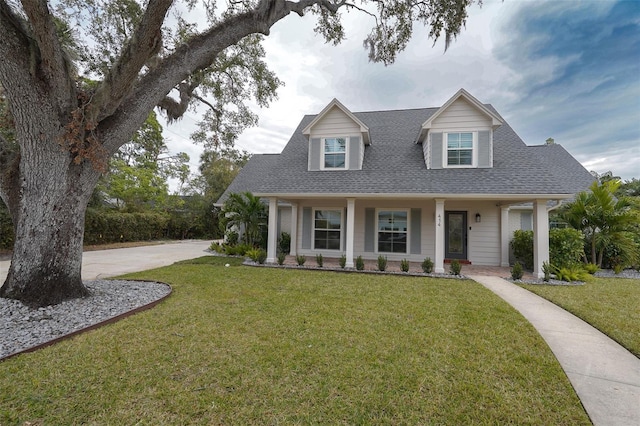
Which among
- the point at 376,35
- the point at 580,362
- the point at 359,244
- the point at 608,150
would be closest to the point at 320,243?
the point at 359,244

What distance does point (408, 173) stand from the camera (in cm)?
952

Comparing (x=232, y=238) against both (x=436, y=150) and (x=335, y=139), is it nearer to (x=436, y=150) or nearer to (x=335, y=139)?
(x=335, y=139)

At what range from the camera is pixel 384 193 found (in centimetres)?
877

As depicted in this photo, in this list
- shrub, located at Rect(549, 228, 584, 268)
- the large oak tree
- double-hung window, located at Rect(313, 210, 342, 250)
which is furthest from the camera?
double-hung window, located at Rect(313, 210, 342, 250)

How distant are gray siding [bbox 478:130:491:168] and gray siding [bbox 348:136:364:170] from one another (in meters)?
4.13

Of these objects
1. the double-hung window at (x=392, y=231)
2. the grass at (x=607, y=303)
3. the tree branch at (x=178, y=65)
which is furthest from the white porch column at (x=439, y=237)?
the tree branch at (x=178, y=65)

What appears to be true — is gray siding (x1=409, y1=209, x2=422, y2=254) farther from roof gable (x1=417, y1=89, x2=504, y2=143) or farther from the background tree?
the background tree

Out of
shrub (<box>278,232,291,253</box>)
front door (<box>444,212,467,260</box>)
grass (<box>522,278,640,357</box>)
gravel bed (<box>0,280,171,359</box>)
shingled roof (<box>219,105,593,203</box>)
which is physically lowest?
gravel bed (<box>0,280,171,359</box>)

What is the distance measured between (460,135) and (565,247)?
4.71 meters

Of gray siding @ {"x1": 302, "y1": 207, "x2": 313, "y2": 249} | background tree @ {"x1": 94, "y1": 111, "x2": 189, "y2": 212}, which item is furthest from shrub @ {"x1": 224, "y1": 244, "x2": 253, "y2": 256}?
background tree @ {"x1": 94, "y1": 111, "x2": 189, "y2": 212}

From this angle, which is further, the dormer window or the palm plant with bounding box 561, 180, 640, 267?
the dormer window

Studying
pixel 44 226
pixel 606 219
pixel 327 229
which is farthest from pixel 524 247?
pixel 44 226

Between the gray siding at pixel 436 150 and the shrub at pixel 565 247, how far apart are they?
13.4 feet

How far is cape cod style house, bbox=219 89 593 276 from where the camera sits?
852 cm
